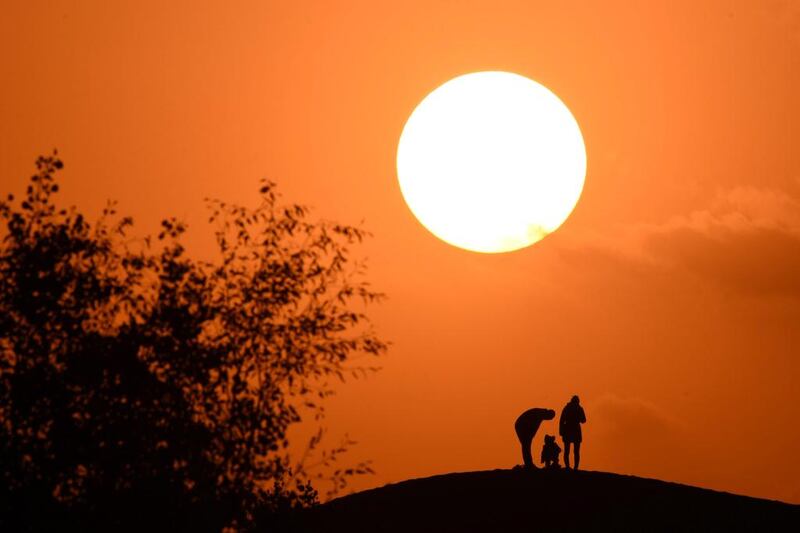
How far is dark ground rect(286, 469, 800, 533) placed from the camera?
31.5m

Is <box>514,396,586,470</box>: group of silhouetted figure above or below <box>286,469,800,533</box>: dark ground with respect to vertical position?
above

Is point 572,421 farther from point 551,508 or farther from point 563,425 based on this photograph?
point 551,508

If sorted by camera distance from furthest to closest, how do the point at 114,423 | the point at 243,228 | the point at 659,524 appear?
1. the point at 659,524
2. the point at 243,228
3. the point at 114,423

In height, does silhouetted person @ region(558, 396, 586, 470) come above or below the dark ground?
above

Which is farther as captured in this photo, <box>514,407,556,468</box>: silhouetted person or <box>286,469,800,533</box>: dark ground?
<box>514,407,556,468</box>: silhouetted person

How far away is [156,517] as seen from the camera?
22250 mm

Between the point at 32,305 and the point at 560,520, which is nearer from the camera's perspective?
the point at 32,305

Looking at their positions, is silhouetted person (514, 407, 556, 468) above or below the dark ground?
above

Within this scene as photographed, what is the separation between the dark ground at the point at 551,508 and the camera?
31.5 m

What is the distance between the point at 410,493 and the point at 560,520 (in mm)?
6277

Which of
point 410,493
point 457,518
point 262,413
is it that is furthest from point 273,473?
point 410,493

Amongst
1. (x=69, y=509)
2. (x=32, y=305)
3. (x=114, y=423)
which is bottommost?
(x=69, y=509)

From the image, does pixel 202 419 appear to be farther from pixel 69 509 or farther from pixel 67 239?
pixel 67 239

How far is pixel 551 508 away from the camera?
31.9 meters
